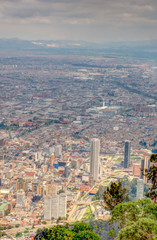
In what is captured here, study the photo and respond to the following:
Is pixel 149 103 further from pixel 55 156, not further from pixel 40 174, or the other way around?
pixel 40 174

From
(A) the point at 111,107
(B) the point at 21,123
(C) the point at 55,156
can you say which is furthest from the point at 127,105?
(C) the point at 55,156

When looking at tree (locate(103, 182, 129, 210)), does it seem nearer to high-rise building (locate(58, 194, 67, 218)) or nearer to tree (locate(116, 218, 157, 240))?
tree (locate(116, 218, 157, 240))

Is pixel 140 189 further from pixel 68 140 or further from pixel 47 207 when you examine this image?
pixel 68 140

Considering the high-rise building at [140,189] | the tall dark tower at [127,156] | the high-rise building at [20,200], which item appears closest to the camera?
the high-rise building at [20,200]

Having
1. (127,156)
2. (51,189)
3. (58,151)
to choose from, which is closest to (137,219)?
(51,189)

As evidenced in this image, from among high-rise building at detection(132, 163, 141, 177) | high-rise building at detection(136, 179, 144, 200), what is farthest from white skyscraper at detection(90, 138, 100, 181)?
high-rise building at detection(136, 179, 144, 200)

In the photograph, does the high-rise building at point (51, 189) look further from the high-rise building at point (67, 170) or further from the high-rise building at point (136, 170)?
the high-rise building at point (136, 170)

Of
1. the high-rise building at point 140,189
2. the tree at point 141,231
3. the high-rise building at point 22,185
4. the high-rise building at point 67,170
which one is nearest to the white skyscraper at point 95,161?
the high-rise building at point 67,170
